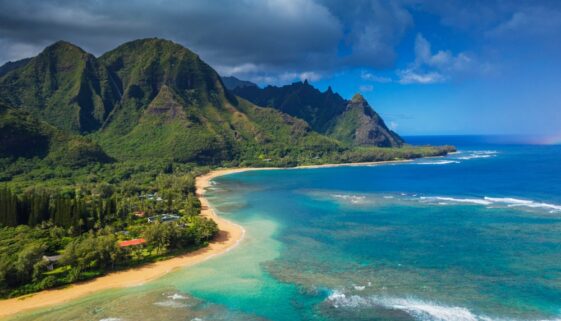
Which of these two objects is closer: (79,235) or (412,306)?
(412,306)

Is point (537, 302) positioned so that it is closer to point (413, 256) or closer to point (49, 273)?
point (413, 256)

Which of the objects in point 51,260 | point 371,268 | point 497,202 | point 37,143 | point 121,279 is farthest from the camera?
point 37,143

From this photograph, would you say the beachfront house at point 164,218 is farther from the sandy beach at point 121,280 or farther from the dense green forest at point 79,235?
the sandy beach at point 121,280

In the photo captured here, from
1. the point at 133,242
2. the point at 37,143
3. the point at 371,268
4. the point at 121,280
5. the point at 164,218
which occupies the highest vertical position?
the point at 37,143

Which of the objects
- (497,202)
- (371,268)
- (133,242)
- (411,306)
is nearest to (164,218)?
(133,242)

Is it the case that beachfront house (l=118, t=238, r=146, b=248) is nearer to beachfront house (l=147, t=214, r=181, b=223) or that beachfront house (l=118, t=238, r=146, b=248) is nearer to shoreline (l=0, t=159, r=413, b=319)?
shoreline (l=0, t=159, r=413, b=319)

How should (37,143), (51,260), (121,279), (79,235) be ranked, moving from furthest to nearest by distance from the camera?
(37,143) → (79,235) → (51,260) → (121,279)

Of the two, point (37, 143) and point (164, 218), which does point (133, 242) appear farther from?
point (37, 143)

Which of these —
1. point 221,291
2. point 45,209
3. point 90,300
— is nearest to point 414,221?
point 221,291
